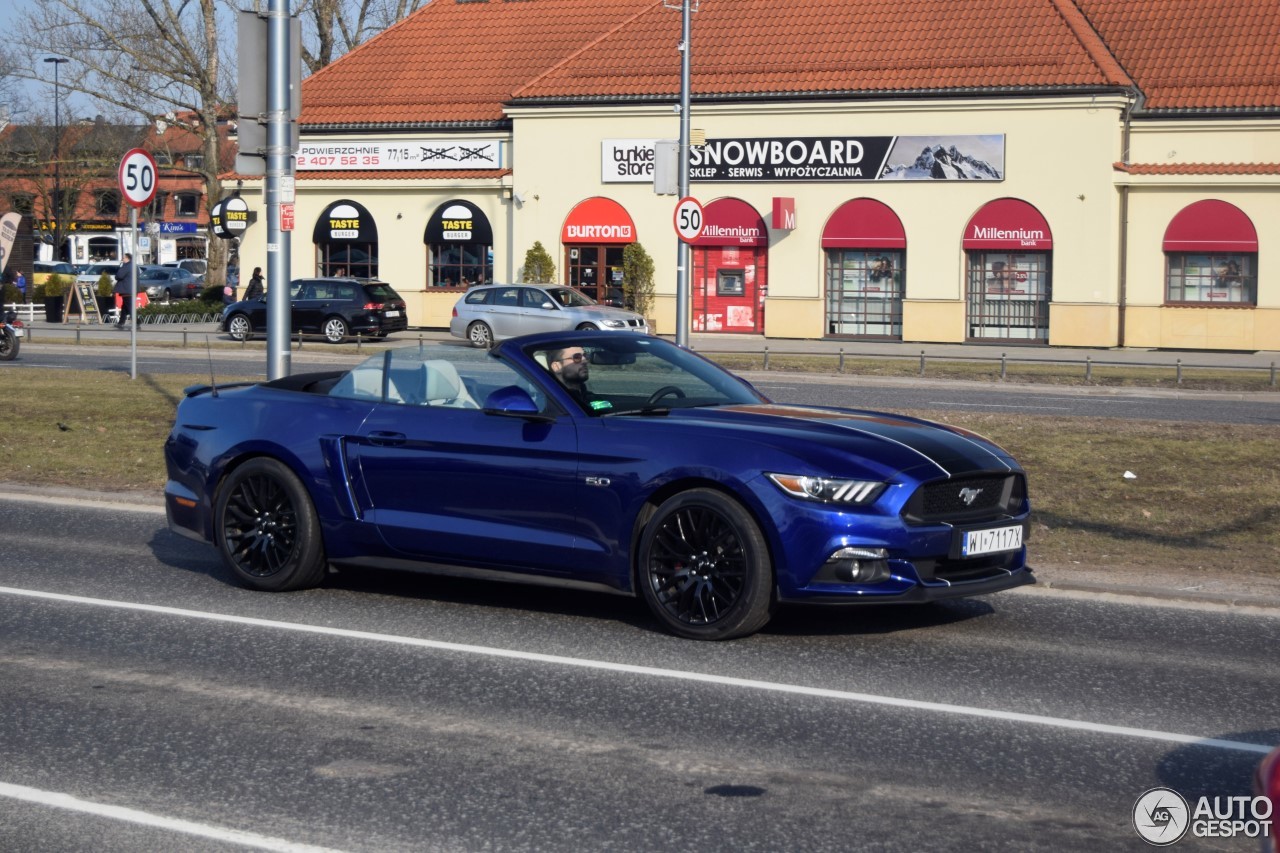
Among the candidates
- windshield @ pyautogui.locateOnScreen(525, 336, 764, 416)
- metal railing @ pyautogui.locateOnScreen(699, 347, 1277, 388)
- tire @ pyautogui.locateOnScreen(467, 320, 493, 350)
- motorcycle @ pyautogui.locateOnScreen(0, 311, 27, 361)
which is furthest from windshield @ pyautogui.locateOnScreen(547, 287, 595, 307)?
windshield @ pyautogui.locateOnScreen(525, 336, 764, 416)

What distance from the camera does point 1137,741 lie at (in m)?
6.09

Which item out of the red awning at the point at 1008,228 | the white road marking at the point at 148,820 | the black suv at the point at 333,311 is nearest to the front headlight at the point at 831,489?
the white road marking at the point at 148,820

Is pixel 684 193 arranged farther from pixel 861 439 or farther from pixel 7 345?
pixel 861 439

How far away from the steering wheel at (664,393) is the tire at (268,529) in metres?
2.01

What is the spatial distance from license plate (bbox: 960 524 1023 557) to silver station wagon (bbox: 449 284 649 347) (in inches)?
1079

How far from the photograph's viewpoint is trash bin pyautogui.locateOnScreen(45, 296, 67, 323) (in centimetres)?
4872

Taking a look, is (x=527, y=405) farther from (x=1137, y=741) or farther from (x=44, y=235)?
(x=44, y=235)

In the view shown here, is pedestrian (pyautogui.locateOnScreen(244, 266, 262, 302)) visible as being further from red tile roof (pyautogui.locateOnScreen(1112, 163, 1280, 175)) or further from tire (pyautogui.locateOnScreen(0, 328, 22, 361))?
red tile roof (pyautogui.locateOnScreen(1112, 163, 1280, 175))

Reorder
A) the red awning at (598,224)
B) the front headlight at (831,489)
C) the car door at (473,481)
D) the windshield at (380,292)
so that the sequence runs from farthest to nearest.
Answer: the red awning at (598,224) < the windshield at (380,292) < the car door at (473,481) < the front headlight at (831,489)

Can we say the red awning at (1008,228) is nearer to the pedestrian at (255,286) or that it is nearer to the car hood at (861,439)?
the pedestrian at (255,286)

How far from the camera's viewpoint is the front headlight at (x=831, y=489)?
24.2ft

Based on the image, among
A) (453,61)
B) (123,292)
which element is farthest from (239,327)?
(453,61)

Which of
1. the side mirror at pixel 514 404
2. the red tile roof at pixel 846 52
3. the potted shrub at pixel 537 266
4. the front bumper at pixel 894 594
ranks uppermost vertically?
the red tile roof at pixel 846 52

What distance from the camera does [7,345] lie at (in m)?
29.0
